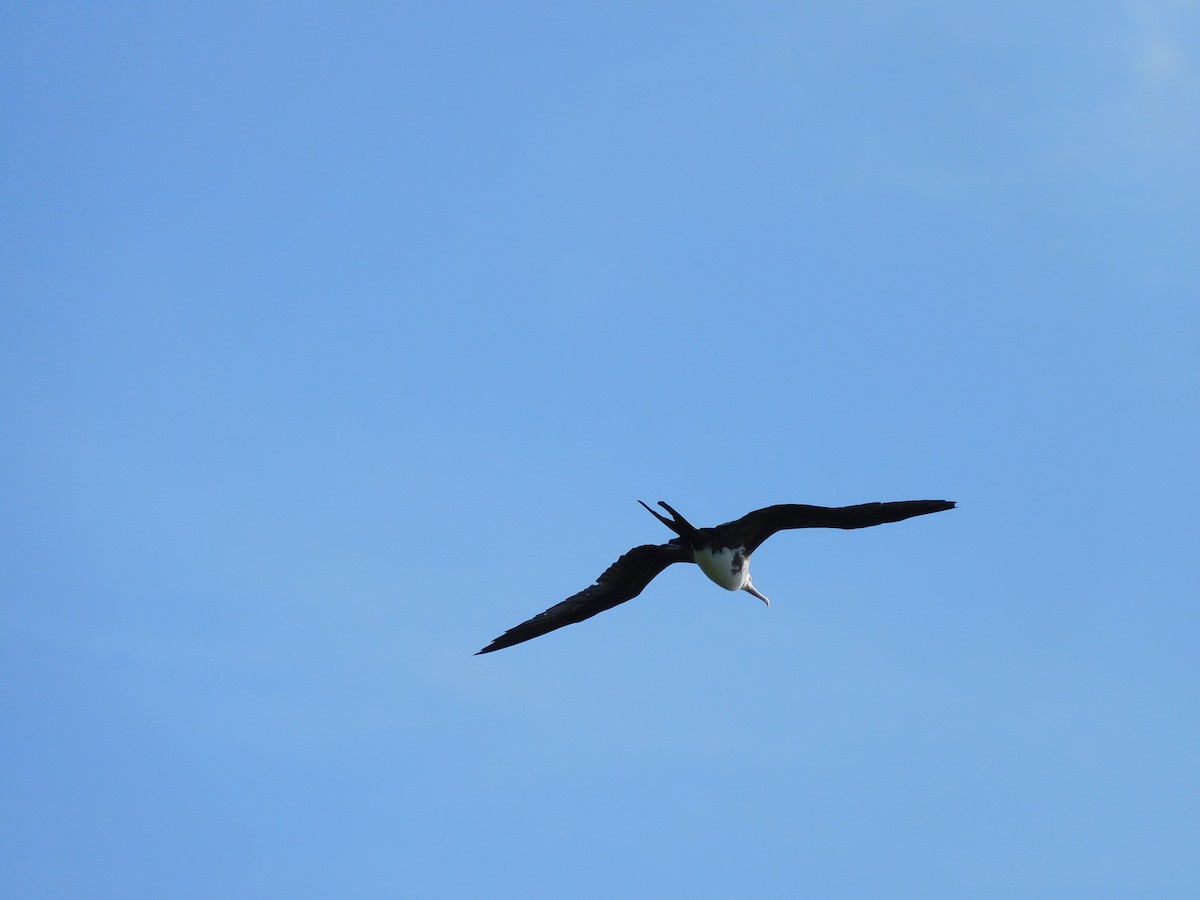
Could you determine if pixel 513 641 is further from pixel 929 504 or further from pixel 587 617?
pixel 929 504

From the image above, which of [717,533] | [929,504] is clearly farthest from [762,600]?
[929,504]

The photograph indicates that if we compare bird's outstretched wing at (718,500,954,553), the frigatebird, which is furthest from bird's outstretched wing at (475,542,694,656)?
bird's outstretched wing at (718,500,954,553)

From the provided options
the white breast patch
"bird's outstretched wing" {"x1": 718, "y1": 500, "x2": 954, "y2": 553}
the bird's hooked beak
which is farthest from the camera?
the bird's hooked beak

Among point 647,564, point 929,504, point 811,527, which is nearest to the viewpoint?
point 929,504

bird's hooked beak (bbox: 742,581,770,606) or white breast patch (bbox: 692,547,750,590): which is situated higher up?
bird's hooked beak (bbox: 742,581,770,606)

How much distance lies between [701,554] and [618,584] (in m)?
1.27

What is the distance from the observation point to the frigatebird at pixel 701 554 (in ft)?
60.4

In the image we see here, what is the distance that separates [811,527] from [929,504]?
5.91ft

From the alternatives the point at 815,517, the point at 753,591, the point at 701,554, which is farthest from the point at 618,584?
the point at 815,517

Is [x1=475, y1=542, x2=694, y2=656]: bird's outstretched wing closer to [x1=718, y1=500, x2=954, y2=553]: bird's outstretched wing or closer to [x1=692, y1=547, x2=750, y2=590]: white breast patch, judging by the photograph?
[x1=692, y1=547, x2=750, y2=590]: white breast patch

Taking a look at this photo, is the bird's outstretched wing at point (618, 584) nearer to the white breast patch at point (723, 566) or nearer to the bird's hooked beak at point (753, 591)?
the white breast patch at point (723, 566)

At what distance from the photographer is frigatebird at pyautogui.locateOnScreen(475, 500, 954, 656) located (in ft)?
60.4

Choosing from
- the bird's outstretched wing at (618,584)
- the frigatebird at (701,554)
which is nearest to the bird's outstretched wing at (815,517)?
the frigatebird at (701,554)

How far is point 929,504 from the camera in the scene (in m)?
17.8
